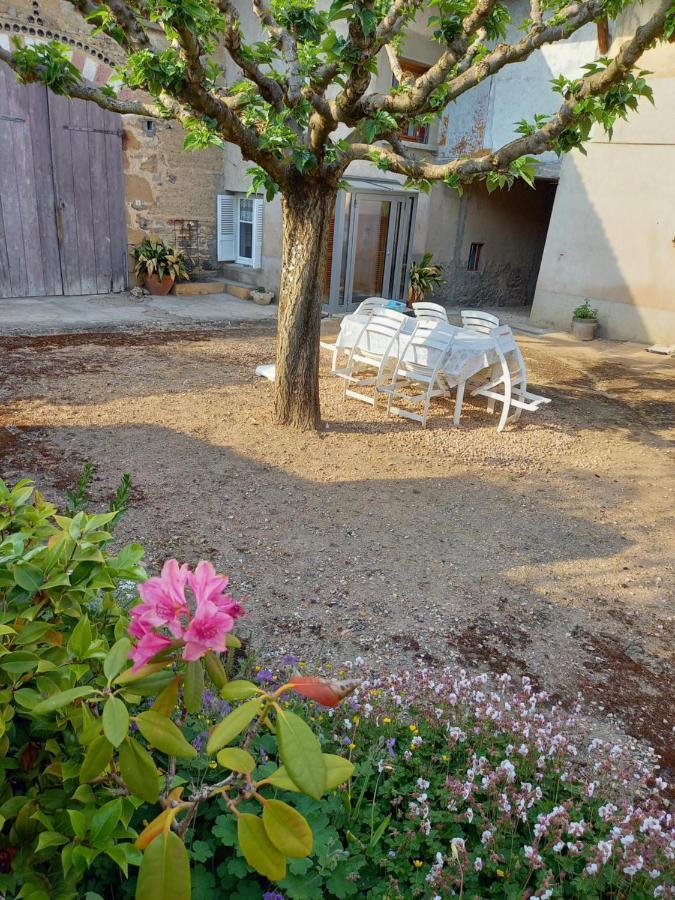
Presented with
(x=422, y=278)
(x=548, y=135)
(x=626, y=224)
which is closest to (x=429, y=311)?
(x=548, y=135)

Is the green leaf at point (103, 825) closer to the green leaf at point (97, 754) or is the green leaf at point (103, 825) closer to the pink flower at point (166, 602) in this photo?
the green leaf at point (97, 754)

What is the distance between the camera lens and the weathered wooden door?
9.32 meters

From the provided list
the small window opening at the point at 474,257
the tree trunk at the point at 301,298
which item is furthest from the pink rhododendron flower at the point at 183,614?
the small window opening at the point at 474,257

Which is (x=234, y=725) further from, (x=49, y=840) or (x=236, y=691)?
→ (x=49, y=840)

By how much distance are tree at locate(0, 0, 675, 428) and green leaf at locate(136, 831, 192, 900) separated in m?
3.75

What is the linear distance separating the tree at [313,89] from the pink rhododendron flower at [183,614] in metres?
3.43

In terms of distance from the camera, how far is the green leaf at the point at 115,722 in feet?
3.17

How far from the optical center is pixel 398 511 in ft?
14.2

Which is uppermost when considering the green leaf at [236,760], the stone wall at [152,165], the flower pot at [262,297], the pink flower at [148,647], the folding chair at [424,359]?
the stone wall at [152,165]

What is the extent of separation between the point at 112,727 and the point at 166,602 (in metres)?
0.19

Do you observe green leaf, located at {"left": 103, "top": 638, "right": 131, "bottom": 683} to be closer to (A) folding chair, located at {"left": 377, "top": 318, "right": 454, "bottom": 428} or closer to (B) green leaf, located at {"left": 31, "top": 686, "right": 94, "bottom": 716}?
(B) green leaf, located at {"left": 31, "top": 686, "right": 94, "bottom": 716}

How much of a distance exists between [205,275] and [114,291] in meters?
1.75

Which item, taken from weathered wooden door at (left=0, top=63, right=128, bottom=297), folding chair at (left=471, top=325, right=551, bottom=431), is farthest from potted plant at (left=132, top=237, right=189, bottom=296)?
folding chair at (left=471, top=325, right=551, bottom=431)

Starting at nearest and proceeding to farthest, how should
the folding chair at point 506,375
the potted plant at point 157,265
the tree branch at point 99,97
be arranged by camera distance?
the tree branch at point 99,97, the folding chair at point 506,375, the potted plant at point 157,265
